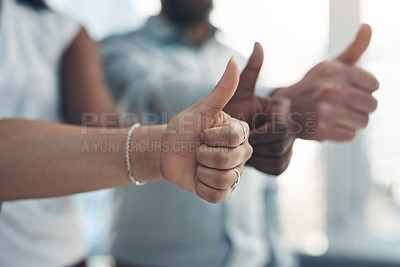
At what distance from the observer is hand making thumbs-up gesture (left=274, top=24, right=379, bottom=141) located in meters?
0.31

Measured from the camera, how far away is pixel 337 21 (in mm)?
325

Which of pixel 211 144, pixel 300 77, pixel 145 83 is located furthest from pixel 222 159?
pixel 145 83

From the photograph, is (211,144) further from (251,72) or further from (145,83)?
(145,83)

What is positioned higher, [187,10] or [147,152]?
[187,10]

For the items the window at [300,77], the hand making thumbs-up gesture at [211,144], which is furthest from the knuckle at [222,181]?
the window at [300,77]

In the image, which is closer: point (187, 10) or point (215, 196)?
point (215, 196)

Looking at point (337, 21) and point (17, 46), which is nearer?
point (337, 21)

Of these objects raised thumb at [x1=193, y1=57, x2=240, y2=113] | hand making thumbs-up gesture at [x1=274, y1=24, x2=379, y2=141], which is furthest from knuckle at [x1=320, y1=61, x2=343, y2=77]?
raised thumb at [x1=193, y1=57, x2=240, y2=113]

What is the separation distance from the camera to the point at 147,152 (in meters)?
0.29

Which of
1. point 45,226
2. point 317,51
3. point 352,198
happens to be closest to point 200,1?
point 317,51

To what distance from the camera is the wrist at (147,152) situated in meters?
0.28

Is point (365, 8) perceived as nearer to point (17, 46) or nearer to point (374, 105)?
point (374, 105)

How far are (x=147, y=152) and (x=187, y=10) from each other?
0.19 m

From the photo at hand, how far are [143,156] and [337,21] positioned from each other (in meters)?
0.22
